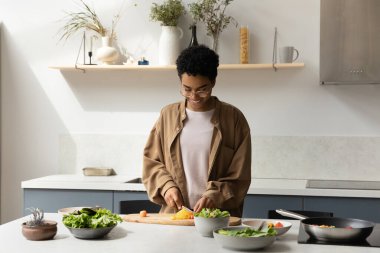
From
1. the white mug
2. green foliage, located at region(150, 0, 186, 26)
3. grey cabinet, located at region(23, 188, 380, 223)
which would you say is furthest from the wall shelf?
grey cabinet, located at region(23, 188, 380, 223)

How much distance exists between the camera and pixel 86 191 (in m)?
4.09

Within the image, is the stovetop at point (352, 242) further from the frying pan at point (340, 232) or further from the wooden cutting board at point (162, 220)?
the wooden cutting board at point (162, 220)

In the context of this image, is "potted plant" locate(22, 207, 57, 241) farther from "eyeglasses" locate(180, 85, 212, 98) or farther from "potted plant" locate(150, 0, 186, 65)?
"potted plant" locate(150, 0, 186, 65)

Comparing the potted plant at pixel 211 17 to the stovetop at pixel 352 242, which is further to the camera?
the potted plant at pixel 211 17

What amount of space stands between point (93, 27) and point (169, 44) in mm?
664

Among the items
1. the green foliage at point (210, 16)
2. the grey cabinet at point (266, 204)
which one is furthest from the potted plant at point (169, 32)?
the grey cabinet at point (266, 204)

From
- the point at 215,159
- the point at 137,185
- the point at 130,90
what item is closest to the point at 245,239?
the point at 215,159

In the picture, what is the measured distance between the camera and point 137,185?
3.98m

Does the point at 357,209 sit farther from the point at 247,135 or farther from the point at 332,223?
the point at 332,223

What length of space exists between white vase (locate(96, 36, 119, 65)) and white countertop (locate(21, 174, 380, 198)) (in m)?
0.86

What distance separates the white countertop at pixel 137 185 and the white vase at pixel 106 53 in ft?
2.82

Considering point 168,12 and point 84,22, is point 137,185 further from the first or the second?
point 84,22

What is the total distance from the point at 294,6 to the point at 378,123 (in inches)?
40.5

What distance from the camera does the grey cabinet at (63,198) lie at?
4062 mm
